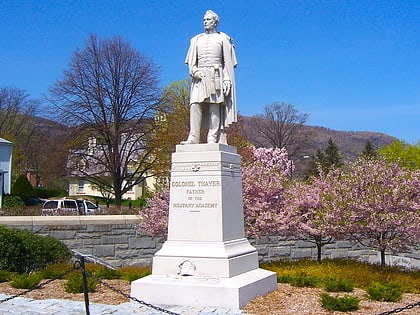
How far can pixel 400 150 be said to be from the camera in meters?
54.0

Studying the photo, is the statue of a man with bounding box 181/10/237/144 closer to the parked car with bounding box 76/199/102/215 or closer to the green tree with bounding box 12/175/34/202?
the parked car with bounding box 76/199/102/215

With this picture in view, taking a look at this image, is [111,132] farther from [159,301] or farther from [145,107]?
[159,301]

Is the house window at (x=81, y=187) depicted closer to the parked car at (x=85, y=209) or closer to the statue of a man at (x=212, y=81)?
the parked car at (x=85, y=209)

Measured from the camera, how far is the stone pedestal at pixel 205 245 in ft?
27.7

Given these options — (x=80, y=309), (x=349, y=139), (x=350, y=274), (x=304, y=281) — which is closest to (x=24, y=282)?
(x=80, y=309)

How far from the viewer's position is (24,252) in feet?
43.6

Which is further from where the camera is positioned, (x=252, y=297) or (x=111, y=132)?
(x=111, y=132)

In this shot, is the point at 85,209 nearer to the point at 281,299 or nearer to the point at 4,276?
the point at 4,276

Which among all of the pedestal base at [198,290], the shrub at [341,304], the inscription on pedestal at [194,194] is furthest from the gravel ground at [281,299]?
the inscription on pedestal at [194,194]

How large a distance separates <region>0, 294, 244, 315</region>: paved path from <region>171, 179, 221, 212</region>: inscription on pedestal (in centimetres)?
Result: 169

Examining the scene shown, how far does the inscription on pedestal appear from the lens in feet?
29.8

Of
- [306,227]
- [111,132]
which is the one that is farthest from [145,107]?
[306,227]

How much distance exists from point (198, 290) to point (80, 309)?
5.73 feet

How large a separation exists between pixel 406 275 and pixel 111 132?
25313mm
